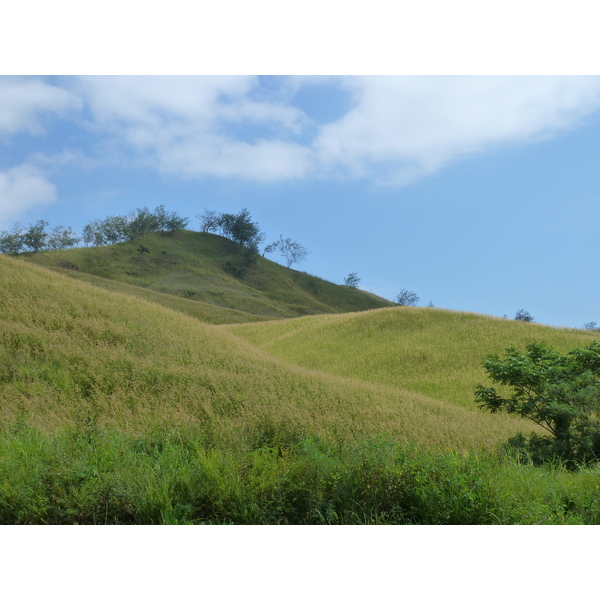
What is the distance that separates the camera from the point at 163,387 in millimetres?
14203

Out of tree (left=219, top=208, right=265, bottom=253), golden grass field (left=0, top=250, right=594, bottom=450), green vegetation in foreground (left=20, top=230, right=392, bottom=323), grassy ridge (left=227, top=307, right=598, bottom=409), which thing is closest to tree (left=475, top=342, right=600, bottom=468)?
golden grass field (left=0, top=250, right=594, bottom=450)

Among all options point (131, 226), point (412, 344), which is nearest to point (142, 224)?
point (131, 226)

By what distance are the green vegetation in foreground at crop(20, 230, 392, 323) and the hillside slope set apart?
145 feet

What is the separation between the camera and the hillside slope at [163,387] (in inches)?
459

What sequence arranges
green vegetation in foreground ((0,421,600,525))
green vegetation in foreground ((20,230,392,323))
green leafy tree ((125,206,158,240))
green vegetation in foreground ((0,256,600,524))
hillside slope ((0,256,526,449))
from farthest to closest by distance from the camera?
green leafy tree ((125,206,158,240)), green vegetation in foreground ((20,230,392,323)), hillside slope ((0,256,526,449)), green vegetation in foreground ((0,256,600,524)), green vegetation in foreground ((0,421,600,525))

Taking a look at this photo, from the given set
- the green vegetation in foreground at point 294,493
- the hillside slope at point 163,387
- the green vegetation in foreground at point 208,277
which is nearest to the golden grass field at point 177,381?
the hillside slope at point 163,387

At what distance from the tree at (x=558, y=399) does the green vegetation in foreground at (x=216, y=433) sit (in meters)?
1.16

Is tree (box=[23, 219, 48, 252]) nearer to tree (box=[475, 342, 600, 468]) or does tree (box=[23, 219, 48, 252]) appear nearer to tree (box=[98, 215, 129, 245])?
tree (box=[98, 215, 129, 245])

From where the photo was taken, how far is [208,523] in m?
5.88

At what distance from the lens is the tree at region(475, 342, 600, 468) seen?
969cm

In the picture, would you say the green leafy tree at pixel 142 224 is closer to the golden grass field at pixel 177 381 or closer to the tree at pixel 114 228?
the tree at pixel 114 228

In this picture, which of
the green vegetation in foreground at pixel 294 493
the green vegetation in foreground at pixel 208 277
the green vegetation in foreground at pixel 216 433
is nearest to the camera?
the green vegetation in foreground at pixel 294 493

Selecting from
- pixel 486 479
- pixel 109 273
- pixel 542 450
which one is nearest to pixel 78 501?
pixel 486 479

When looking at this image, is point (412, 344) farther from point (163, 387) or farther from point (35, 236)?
point (35, 236)
